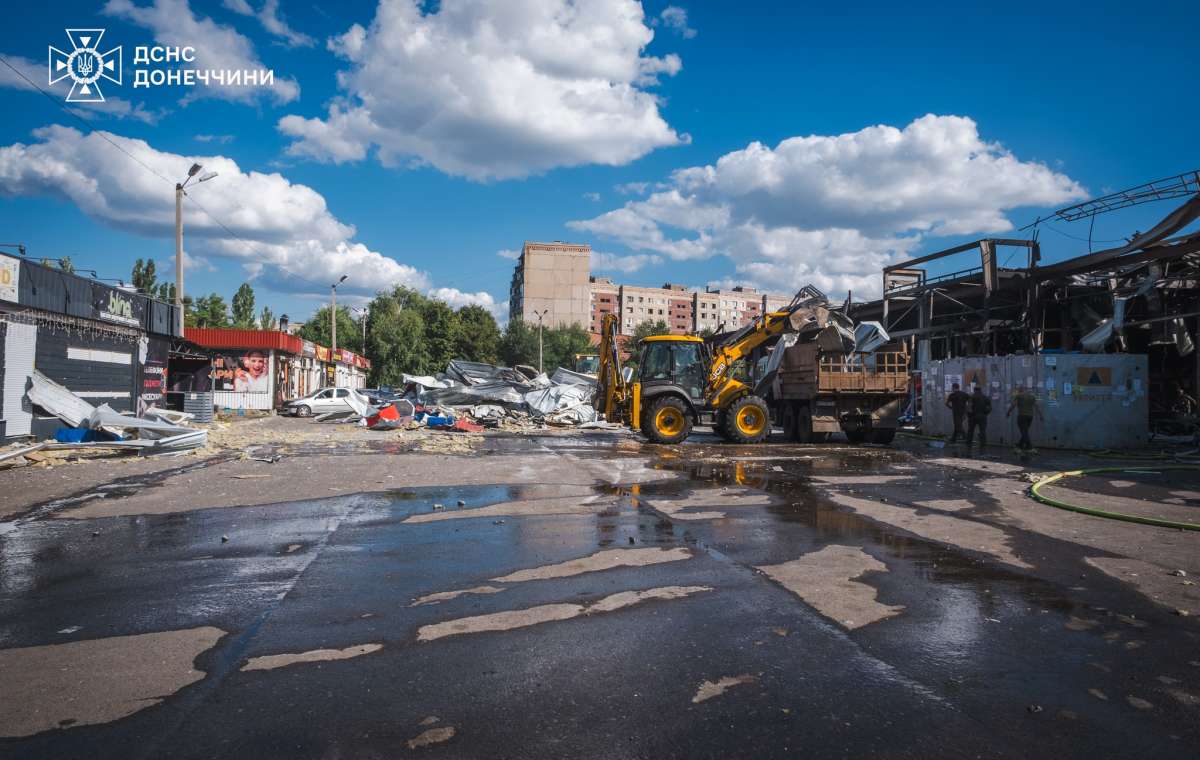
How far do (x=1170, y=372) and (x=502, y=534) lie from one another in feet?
81.8

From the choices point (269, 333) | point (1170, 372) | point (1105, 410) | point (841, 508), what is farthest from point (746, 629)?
point (269, 333)

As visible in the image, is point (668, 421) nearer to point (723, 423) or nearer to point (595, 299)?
point (723, 423)

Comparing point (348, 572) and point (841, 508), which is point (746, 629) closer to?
point (348, 572)

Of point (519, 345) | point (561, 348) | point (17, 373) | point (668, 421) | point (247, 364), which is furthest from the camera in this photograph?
point (561, 348)

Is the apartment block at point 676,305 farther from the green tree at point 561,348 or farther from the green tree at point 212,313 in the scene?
the green tree at point 212,313

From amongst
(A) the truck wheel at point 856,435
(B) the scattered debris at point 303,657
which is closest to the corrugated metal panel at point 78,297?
(B) the scattered debris at point 303,657

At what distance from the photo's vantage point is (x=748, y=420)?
60.5 feet

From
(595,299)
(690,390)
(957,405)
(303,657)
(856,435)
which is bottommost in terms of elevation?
(303,657)

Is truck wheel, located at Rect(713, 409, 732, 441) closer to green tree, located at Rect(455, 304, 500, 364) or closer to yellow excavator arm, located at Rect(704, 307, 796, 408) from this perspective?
yellow excavator arm, located at Rect(704, 307, 796, 408)

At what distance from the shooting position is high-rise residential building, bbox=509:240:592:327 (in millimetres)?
119750

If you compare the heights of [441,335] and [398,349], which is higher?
[441,335]

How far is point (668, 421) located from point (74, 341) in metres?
15.8

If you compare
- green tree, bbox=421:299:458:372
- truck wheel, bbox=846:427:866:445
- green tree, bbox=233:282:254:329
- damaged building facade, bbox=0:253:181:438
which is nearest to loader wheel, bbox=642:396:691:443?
truck wheel, bbox=846:427:866:445

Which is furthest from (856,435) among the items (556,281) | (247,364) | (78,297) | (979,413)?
(556,281)
